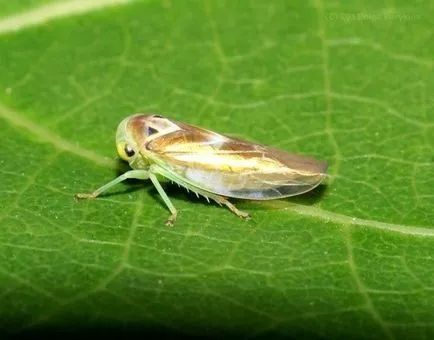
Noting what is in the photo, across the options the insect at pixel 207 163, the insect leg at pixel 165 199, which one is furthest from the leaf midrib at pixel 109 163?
the insect leg at pixel 165 199

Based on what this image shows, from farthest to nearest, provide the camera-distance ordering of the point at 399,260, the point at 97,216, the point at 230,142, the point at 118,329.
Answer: the point at 230,142
the point at 97,216
the point at 399,260
the point at 118,329

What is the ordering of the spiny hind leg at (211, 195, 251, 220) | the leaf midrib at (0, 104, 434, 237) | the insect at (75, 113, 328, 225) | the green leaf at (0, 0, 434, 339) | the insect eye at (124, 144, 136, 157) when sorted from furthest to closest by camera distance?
the insect eye at (124, 144, 136, 157), the insect at (75, 113, 328, 225), the spiny hind leg at (211, 195, 251, 220), the leaf midrib at (0, 104, 434, 237), the green leaf at (0, 0, 434, 339)

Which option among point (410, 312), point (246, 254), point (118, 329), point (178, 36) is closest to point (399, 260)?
point (410, 312)

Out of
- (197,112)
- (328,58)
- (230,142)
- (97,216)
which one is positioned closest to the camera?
(97,216)

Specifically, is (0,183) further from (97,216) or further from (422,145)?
(422,145)

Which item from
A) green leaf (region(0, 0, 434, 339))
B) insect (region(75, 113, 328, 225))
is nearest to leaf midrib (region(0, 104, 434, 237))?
green leaf (region(0, 0, 434, 339))

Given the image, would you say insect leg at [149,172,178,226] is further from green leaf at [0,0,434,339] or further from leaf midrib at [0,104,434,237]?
leaf midrib at [0,104,434,237]

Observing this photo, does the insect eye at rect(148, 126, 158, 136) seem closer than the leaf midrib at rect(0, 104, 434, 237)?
No
